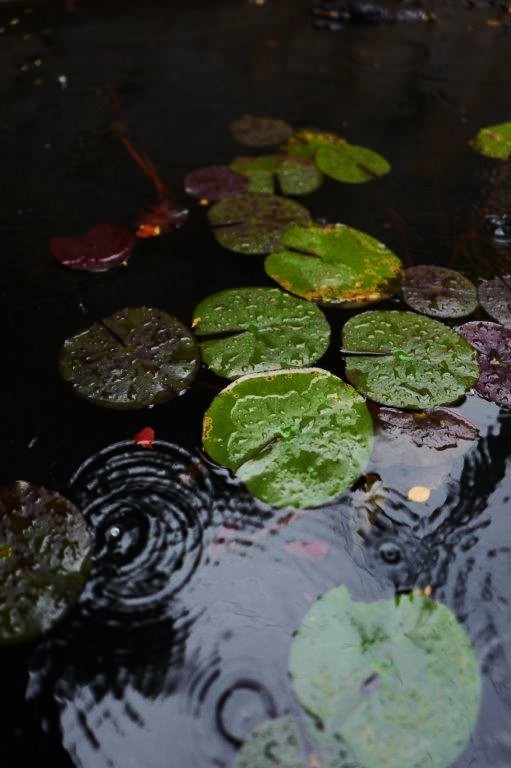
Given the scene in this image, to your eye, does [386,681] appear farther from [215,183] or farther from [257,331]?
[215,183]

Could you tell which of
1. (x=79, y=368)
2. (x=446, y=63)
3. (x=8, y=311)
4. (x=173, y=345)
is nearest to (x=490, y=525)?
(x=173, y=345)

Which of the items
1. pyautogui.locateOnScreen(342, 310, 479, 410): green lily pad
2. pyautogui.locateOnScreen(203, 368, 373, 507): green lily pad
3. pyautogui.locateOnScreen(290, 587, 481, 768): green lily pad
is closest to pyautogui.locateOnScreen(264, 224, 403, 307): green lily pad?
pyautogui.locateOnScreen(342, 310, 479, 410): green lily pad

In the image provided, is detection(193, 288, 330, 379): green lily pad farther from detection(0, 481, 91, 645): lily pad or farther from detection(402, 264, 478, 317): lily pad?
detection(0, 481, 91, 645): lily pad

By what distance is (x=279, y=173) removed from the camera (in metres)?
3.38

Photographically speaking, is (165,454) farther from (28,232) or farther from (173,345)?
(28,232)

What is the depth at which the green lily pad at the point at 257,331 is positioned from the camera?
2291 millimetres

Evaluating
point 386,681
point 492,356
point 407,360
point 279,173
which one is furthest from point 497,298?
point 386,681

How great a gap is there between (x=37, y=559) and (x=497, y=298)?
2.26 meters

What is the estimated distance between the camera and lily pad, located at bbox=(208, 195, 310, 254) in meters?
2.86

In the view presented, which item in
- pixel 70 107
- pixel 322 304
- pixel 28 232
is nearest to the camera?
pixel 322 304

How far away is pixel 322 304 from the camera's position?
2562 mm

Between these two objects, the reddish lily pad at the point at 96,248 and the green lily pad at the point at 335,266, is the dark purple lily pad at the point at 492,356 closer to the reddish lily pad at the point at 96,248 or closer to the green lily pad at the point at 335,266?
the green lily pad at the point at 335,266

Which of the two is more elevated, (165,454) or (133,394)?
(133,394)

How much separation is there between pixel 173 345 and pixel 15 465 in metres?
0.77
